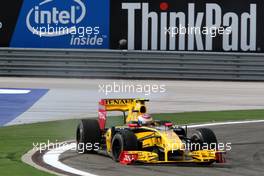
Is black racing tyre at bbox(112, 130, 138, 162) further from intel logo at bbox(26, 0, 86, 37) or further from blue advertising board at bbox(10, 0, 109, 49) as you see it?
intel logo at bbox(26, 0, 86, 37)

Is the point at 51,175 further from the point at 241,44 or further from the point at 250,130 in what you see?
the point at 241,44

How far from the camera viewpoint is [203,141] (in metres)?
12.9

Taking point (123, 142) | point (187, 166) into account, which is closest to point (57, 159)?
point (123, 142)

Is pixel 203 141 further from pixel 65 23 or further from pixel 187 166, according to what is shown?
pixel 65 23

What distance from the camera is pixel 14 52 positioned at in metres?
28.3

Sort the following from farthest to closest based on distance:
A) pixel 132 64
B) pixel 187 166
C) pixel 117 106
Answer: pixel 132 64 < pixel 117 106 < pixel 187 166

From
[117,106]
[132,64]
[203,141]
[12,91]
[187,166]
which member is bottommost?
[187,166]

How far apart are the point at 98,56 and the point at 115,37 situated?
953mm

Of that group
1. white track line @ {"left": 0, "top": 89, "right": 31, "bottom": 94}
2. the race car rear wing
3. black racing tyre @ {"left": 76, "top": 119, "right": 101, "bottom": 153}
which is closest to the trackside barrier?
white track line @ {"left": 0, "top": 89, "right": 31, "bottom": 94}

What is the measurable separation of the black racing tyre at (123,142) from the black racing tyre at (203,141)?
919 millimetres

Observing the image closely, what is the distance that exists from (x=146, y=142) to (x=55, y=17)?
16.1 meters

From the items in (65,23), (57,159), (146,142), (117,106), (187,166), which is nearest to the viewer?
(187,166)

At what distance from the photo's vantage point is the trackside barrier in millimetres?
27641

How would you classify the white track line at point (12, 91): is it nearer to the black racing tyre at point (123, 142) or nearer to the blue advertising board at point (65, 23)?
the blue advertising board at point (65, 23)
